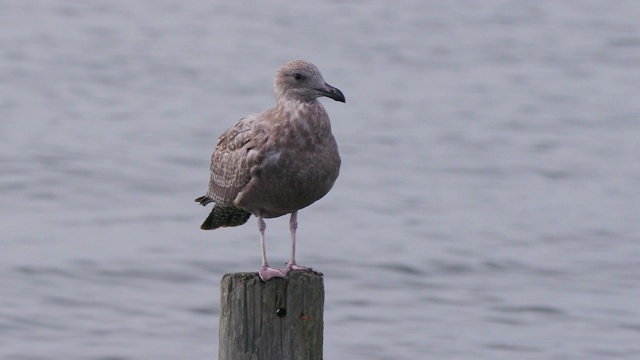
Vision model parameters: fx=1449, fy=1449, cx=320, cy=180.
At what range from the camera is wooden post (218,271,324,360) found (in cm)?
744

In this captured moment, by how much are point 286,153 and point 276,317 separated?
108 cm

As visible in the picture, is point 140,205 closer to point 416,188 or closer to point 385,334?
point 416,188

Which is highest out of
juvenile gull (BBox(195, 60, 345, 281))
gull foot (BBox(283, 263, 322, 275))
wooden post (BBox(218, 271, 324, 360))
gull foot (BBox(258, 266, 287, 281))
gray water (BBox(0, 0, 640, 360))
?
gray water (BBox(0, 0, 640, 360))

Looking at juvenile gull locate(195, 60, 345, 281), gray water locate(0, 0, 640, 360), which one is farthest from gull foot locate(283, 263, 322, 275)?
gray water locate(0, 0, 640, 360)

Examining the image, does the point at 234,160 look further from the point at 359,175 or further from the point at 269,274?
the point at 359,175

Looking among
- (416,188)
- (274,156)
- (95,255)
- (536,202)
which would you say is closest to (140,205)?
(95,255)

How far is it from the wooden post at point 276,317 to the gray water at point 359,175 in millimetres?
6870

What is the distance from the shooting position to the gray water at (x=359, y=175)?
51.5 ft

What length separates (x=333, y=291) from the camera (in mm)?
16609

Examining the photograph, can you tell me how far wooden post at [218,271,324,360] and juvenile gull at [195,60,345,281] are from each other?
353 millimetres

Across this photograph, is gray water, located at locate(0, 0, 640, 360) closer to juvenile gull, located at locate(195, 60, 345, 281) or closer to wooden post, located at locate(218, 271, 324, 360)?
juvenile gull, located at locate(195, 60, 345, 281)

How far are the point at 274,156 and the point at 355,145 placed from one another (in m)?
15.8

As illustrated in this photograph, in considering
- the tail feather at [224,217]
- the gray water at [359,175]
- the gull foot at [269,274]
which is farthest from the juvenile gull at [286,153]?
the gray water at [359,175]

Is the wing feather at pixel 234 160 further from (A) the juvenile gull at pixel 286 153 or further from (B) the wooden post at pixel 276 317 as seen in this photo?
(B) the wooden post at pixel 276 317
